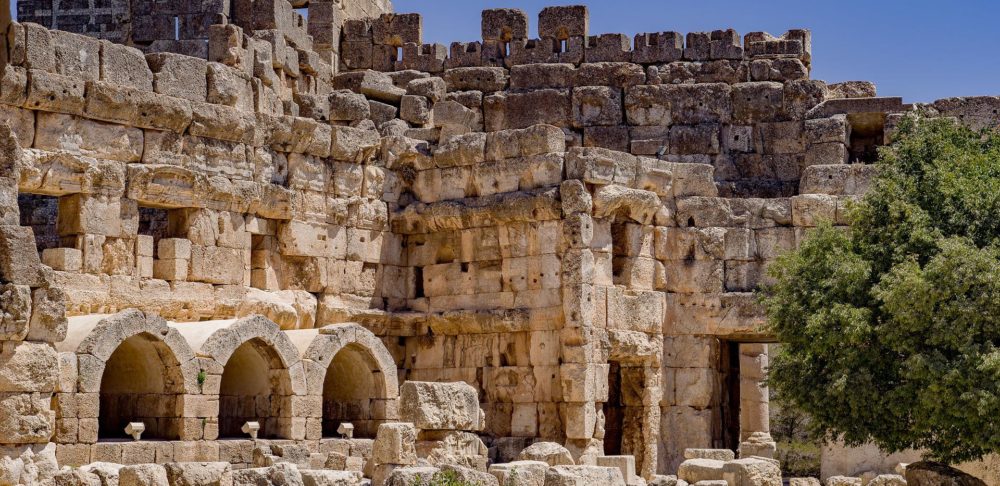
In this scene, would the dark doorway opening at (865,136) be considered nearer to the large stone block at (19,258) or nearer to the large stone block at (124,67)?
the large stone block at (124,67)

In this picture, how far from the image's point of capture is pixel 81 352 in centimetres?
1548

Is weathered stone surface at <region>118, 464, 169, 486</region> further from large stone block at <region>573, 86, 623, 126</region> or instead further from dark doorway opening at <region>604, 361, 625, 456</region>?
large stone block at <region>573, 86, 623, 126</region>

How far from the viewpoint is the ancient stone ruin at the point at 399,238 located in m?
16.7

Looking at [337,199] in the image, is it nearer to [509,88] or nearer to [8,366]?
[509,88]

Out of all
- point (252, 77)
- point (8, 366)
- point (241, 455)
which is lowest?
point (241, 455)

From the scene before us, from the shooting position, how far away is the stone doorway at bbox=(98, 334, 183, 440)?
16.8 metres

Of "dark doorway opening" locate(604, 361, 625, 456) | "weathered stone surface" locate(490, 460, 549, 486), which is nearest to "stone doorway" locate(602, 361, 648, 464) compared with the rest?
"dark doorway opening" locate(604, 361, 625, 456)

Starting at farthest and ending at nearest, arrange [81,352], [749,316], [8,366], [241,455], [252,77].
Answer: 1. [749,316]
2. [252,77]
3. [241,455]
4. [81,352]
5. [8,366]

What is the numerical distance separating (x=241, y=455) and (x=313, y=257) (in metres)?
4.40

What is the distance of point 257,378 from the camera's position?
18.8 metres

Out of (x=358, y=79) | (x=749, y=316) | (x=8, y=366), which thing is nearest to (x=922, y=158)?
(x=749, y=316)

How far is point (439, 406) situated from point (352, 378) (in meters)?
3.62

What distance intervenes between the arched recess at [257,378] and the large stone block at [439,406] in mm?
1987

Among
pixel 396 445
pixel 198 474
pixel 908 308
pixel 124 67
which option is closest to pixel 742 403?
pixel 908 308
